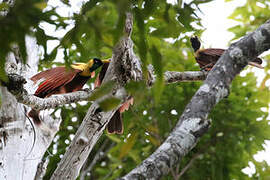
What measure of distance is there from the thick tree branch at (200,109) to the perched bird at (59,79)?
1154mm

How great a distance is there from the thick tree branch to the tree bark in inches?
48.1

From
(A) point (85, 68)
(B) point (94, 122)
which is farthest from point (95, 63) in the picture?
(B) point (94, 122)

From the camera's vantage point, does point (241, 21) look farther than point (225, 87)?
Yes

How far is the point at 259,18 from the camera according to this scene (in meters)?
3.63

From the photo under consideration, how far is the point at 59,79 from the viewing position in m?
2.74

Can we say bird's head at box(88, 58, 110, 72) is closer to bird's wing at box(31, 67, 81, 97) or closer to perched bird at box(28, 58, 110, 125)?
perched bird at box(28, 58, 110, 125)

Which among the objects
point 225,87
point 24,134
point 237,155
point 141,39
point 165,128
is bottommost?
point 237,155

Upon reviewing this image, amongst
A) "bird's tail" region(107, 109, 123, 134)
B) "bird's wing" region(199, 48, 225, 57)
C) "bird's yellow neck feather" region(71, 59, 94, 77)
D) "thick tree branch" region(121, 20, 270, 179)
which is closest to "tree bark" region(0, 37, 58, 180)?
"bird's tail" region(107, 109, 123, 134)

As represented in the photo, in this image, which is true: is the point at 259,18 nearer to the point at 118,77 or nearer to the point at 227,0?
the point at 227,0

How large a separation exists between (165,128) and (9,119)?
1.83m

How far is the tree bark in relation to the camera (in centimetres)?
222

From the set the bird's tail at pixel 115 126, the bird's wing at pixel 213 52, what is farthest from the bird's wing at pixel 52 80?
the bird's wing at pixel 213 52

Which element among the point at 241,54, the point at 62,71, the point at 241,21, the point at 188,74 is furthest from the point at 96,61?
the point at 241,21

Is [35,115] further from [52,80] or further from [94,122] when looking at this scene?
[94,122]
